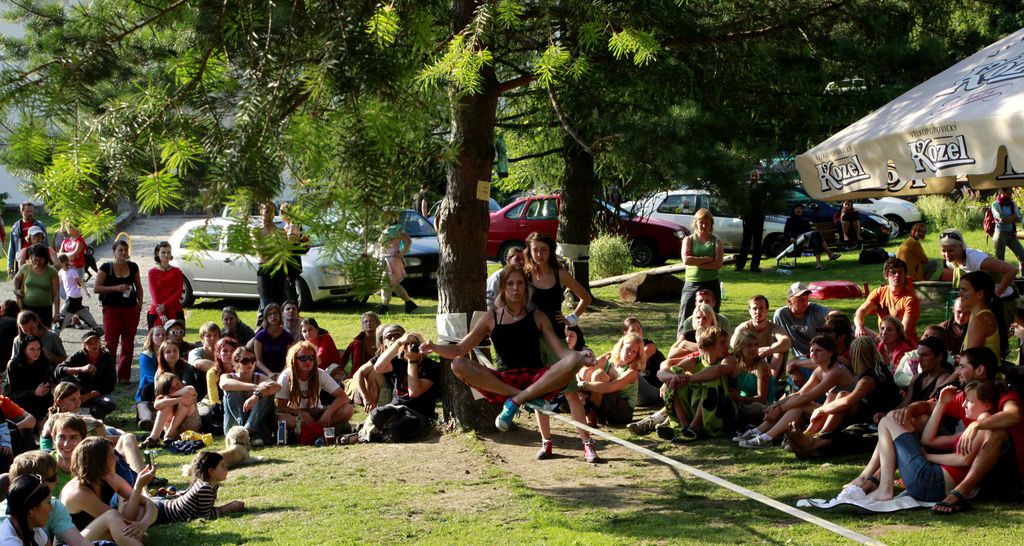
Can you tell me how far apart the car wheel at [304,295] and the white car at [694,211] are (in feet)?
27.8

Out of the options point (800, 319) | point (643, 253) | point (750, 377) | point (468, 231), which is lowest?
point (750, 377)

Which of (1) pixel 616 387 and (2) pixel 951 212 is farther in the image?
(2) pixel 951 212

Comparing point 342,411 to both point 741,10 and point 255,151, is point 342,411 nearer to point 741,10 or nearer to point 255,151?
point 741,10

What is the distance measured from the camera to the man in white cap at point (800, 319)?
1074 centimetres

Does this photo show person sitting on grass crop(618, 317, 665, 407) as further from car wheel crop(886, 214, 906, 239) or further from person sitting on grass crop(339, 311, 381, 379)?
car wheel crop(886, 214, 906, 239)

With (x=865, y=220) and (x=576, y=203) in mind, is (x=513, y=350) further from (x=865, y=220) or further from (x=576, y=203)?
(x=865, y=220)

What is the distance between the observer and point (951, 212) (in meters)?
24.9

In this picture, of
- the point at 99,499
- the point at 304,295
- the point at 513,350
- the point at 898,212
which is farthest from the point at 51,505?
the point at 898,212

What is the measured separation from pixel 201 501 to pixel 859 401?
4.95m

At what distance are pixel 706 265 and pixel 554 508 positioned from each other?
4.43m

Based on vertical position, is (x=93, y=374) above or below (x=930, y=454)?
above

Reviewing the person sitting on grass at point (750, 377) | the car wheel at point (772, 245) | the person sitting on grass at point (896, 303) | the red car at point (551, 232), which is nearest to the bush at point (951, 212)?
the car wheel at point (772, 245)

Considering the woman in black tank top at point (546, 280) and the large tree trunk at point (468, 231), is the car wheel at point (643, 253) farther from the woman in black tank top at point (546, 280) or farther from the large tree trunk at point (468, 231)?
the woman in black tank top at point (546, 280)

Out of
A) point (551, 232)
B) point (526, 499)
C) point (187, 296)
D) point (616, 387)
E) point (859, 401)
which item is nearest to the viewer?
point (526, 499)
